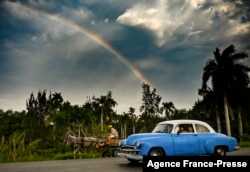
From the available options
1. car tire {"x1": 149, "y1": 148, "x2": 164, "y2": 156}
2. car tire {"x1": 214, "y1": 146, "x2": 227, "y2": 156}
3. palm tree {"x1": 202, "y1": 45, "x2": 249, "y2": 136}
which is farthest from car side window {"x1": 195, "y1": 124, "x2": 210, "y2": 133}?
palm tree {"x1": 202, "y1": 45, "x2": 249, "y2": 136}

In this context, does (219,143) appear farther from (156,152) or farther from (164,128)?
(156,152)

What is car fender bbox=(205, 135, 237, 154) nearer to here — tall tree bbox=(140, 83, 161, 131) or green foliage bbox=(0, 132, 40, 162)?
green foliage bbox=(0, 132, 40, 162)

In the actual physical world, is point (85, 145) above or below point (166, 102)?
below

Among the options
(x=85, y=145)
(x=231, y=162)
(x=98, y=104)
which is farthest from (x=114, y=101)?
(x=231, y=162)

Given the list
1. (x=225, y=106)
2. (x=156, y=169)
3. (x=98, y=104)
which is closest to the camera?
(x=156, y=169)

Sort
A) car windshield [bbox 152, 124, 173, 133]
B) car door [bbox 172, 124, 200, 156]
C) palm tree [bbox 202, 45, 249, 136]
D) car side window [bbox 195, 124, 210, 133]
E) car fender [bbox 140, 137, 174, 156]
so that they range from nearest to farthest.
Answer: car fender [bbox 140, 137, 174, 156] → car door [bbox 172, 124, 200, 156] → car windshield [bbox 152, 124, 173, 133] → car side window [bbox 195, 124, 210, 133] → palm tree [bbox 202, 45, 249, 136]

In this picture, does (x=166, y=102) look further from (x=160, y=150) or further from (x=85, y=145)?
(x=160, y=150)

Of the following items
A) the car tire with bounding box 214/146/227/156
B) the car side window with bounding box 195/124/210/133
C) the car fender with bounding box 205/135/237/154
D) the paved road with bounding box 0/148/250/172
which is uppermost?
the car side window with bounding box 195/124/210/133

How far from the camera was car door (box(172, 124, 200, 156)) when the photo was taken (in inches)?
443

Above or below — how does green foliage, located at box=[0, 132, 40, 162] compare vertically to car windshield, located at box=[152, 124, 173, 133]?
below

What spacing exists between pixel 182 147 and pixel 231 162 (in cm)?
627

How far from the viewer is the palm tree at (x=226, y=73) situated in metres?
42.0

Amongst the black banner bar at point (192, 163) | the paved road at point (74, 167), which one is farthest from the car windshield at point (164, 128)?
the black banner bar at point (192, 163)

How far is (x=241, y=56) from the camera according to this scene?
1684 inches
